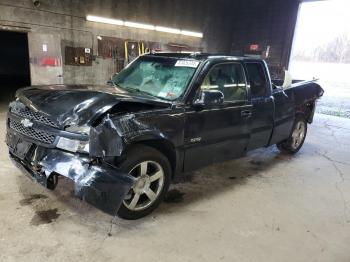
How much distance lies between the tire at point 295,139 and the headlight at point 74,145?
379cm

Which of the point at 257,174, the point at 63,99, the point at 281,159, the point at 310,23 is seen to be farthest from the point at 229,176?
the point at 310,23

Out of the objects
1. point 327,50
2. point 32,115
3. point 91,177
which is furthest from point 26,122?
point 327,50

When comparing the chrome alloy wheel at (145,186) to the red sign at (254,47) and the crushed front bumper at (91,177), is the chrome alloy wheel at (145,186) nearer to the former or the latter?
the crushed front bumper at (91,177)

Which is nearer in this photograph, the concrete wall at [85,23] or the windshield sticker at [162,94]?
the windshield sticker at [162,94]

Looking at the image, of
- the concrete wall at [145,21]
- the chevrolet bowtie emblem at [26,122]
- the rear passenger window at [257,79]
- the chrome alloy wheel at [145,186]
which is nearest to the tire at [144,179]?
the chrome alloy wheel at [145,186]

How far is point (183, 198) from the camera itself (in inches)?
129

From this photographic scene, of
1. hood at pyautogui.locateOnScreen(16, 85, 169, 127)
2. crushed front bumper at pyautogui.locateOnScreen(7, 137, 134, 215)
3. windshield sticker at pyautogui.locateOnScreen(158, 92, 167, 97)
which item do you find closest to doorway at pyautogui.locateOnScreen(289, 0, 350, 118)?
windshield sticker at pyautogui.locateOnScreen(158, 92, 167, 97)

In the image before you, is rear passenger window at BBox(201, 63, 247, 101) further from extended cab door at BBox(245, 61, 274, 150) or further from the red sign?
the red sign

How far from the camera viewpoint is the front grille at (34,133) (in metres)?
2.54

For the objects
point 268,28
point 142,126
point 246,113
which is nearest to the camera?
point 142,126

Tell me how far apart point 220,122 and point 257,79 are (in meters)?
1.03

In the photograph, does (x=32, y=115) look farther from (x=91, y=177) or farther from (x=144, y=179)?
(x=144, y=179)

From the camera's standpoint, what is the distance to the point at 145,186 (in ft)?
9.09

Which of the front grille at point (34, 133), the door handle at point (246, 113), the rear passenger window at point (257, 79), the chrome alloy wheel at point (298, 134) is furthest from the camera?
the chrome alloy wheel at point (298, 134)
